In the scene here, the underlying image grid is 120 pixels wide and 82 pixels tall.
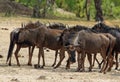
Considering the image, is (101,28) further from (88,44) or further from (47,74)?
(47,74)

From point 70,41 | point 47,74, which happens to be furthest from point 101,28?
point 47,74

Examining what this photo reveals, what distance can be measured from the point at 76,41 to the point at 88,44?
488 millimetres

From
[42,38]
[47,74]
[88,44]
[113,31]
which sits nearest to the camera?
[47,74]

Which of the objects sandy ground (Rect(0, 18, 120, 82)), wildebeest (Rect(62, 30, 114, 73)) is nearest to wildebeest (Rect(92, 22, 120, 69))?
wildebeest (Rect(62, 30, 114, 73))

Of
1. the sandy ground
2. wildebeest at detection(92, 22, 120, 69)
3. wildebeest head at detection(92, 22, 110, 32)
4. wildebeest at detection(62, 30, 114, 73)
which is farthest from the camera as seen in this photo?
wildebeest head at detection(92, 22, 110, 32)

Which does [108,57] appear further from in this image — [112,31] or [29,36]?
[29,36]

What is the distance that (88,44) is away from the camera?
18.3 metres

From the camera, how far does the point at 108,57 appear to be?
18.7 meters

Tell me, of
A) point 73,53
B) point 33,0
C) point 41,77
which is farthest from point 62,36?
point 33,0

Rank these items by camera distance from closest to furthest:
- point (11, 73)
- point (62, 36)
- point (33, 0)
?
point (11, 73) < point (62, 36) < point (33, 0)

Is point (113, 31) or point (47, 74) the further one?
point (113, 31)

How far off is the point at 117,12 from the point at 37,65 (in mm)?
41092

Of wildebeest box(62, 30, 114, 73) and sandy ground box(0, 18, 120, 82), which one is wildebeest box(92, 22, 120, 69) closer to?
wildebeest box(62, 30, 114, 73)

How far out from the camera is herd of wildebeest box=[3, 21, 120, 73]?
18344 mm
